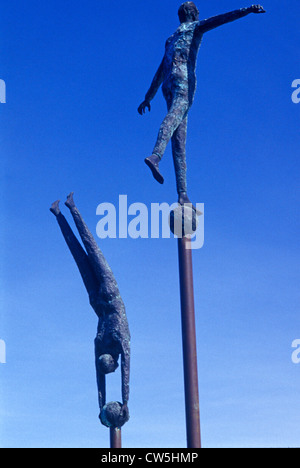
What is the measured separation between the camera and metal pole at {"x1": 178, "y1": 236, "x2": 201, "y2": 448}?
9.75 metres

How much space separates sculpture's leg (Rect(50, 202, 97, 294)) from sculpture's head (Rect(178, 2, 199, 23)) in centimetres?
329

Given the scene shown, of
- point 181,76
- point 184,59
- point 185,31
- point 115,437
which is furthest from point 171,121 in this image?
point 115,437

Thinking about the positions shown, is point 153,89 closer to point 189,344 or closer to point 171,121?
point 171,121

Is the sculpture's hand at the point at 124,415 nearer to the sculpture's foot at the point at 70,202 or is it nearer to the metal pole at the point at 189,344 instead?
the metal pole at the point at 189,344

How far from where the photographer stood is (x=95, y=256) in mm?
11734

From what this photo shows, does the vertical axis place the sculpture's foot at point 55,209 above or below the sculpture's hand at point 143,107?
below

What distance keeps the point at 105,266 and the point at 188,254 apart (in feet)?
4.84

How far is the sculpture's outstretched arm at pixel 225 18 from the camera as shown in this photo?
11039mm

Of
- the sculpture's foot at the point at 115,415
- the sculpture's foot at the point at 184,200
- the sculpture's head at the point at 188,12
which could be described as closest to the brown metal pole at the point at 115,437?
the sculpture's foot at the point at 115,415

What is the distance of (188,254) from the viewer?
10742 mm

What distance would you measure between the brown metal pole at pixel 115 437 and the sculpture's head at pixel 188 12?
590 cm

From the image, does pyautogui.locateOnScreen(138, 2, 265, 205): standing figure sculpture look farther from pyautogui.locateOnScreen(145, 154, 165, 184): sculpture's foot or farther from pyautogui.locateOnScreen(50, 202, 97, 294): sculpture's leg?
pyautogui.locateOnScreen(50, 202, 97, 294): sculpture's leg
